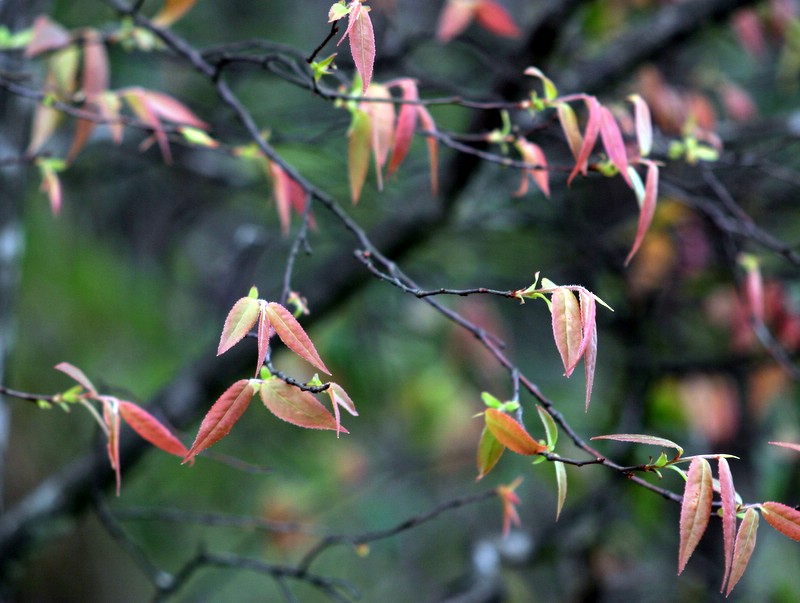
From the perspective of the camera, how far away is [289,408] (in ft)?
2.00

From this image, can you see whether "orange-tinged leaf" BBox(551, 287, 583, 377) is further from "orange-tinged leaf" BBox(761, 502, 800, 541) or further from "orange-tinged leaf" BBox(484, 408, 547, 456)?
"orange-tinged leaf" BBox(761, 502, 800, 541)

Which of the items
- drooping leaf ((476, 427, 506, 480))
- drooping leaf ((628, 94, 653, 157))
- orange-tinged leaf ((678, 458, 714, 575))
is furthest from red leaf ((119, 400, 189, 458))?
drooping leaf ((628, 94, 653, 157))

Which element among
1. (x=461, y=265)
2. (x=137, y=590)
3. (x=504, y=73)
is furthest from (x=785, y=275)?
(x=137, y=590)

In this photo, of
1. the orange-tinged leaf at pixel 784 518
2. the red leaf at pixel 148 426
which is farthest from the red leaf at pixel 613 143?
the red leaf at pixel 148 426

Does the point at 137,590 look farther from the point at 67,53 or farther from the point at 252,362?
the point at 67,53

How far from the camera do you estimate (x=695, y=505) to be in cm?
59

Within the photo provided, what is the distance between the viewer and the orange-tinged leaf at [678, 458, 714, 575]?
1.90ft

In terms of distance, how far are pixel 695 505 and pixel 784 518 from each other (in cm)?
9

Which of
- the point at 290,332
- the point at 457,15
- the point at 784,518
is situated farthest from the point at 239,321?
the point at 457,15

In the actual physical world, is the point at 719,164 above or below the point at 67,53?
below

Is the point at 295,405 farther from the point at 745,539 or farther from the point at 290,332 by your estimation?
the point at 745,539

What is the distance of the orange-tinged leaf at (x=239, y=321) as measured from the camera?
0.58m

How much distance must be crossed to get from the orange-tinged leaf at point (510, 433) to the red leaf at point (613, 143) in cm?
30

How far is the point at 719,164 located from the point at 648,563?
1830 mm
